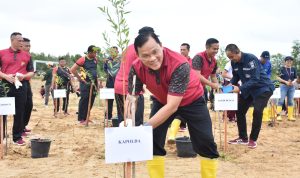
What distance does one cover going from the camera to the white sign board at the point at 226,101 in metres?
6.05

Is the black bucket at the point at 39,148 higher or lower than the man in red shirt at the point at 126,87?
lower

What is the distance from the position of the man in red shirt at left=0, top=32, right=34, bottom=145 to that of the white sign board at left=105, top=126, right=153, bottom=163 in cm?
415

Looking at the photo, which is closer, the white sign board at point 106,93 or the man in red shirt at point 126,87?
the man in red shirt at point 126,87

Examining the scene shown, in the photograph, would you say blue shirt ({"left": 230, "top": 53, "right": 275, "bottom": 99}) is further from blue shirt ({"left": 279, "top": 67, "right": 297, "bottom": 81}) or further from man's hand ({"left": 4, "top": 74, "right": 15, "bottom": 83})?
blue shirt ({"left": 279, "top": 67, "right": 297, "bottom": 81})

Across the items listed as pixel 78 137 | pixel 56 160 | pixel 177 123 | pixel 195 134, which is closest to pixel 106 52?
pixel 195 134

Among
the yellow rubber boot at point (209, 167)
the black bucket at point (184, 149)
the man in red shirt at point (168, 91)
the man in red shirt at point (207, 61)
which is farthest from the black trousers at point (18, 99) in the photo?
the yellow rubber boot at point (209, 167)

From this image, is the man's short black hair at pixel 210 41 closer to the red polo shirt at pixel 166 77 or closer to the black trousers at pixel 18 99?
the red polo shirt at pixel 166 77

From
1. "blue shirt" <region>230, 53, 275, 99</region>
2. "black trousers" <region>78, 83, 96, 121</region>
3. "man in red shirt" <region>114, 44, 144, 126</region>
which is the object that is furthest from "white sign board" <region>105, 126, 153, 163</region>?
"black trousers" <region>78, 83, 96, 121</region>

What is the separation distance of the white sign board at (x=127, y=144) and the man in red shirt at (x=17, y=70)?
4.15 metres

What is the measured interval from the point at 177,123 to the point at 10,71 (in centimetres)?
319

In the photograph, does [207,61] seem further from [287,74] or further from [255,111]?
[287,74]

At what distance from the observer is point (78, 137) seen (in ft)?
26.5

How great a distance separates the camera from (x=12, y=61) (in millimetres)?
6512

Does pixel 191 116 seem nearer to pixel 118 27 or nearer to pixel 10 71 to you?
pixel 118 27
